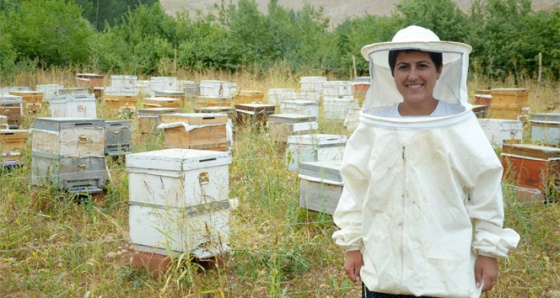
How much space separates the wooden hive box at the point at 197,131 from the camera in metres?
6.90

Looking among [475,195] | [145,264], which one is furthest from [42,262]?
[475,195]

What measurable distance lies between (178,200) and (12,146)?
342cm

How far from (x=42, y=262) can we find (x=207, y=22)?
75.2ft

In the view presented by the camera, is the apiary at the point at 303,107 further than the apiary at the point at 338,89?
No

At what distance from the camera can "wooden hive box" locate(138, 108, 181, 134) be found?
8.62 m

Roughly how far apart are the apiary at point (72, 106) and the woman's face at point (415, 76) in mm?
7060

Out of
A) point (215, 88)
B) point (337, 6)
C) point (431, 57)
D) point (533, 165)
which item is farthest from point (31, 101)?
point (337, 6)

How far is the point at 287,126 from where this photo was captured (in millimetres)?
8117

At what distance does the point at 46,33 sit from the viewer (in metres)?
21.1

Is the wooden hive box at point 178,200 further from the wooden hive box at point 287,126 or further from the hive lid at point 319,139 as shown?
the wooden hive box at point 287,126

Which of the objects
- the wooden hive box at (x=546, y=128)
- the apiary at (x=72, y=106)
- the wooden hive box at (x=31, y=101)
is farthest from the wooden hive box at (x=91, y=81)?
the wooden hive box at (x=546, y=128)

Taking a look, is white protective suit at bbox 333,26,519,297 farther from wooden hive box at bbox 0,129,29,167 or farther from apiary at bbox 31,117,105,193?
wooden hive box at bbox 0,129,29,167

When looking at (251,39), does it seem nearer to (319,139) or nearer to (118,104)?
(118,104)

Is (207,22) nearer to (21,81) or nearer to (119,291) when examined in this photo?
(21,81)
